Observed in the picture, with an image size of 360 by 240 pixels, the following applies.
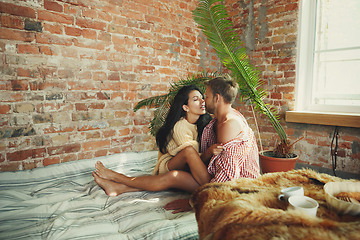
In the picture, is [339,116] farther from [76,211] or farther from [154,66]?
[76,211]

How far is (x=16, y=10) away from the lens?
1.75 m

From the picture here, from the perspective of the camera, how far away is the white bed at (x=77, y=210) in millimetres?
1178

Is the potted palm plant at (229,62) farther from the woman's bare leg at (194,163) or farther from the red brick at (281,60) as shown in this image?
the red brick at (281,60)

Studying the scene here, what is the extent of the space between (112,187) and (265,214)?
54.7 inches

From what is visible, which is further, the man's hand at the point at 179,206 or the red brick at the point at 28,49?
the red brick at the point at 28,49

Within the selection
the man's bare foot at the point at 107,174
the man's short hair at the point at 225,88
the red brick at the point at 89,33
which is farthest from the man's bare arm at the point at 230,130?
the red brick at the point at 89,33

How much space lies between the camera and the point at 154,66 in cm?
266

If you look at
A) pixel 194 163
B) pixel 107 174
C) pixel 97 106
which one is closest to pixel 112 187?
pixel 107 174

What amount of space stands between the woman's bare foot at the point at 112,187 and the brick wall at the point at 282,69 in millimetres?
2086

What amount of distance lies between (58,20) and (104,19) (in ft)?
1.47

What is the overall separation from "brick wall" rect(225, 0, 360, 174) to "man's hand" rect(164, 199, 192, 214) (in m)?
1.89

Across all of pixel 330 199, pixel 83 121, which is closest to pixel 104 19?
pixel 83 121

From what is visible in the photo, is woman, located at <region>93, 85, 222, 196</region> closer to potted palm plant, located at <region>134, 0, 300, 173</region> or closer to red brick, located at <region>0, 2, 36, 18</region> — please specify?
potted palm plant, located at <region>134, 0, 300, 173</region>

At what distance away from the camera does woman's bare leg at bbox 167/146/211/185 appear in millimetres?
1684
